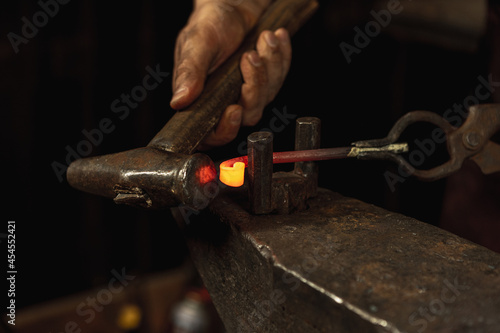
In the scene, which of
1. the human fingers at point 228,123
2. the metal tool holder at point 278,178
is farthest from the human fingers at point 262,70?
the metal tool holder at point 278,178

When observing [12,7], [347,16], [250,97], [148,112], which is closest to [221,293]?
[250,97]

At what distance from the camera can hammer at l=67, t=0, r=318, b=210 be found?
38.4 inches

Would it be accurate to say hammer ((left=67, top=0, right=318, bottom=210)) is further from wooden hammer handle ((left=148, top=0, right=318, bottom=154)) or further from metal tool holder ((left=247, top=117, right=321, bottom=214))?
metal tool holder ((left=247, top=117, right=321, bottom=214))

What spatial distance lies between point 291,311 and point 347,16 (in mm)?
2189

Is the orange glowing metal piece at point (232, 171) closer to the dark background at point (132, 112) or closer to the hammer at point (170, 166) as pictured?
the hammer at point (170, 166)

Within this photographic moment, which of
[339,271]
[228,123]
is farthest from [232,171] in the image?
[228,123]

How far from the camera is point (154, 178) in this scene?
1.00 meters

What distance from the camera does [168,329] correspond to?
260 cm

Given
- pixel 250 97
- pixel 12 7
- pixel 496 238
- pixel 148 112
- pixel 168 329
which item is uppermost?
pixel 12 7

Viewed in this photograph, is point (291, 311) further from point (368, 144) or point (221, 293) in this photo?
point (368, 144)

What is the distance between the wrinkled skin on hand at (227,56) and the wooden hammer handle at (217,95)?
4 cm

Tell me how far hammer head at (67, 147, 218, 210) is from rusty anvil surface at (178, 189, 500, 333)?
0.14 meters

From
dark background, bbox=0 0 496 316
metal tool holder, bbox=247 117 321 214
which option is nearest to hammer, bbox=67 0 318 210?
metal tool holder, bbox=247 117 321 214

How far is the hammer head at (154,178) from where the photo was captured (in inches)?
38.1
